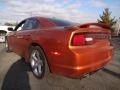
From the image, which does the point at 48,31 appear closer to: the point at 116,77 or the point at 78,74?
the point at 78,74

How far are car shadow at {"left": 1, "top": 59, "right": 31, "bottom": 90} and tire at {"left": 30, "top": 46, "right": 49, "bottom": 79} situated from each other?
1.03ft

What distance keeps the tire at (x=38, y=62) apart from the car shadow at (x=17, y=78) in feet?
1.03

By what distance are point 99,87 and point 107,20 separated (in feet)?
129

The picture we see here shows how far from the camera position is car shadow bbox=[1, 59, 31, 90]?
410 cm

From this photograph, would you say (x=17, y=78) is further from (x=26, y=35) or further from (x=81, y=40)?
(x=81, y=40)

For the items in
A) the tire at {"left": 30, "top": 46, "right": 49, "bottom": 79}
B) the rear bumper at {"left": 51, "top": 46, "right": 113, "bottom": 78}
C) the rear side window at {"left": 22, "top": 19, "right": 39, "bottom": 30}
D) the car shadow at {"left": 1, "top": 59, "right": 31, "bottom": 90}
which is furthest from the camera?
the rear side window at {"left": 22, "top": 19, "right": 39, "bottom": 30}

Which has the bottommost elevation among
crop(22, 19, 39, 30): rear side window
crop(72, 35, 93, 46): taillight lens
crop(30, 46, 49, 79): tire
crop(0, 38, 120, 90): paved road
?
crop(0, 38, 120, 90): paved road

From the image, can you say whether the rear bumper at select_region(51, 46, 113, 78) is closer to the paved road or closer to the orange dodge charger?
the orange dodge charger

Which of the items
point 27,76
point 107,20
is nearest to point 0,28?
point 27,76

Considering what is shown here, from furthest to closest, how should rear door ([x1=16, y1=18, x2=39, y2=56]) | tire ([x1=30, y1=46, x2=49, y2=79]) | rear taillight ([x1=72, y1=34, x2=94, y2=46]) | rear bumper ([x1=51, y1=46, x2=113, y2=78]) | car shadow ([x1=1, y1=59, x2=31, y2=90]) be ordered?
rear door ([x1=16, y1=18, x2=39, y2=56]) < tire ([x1=30, y1=46, x2=49, y2=79]) < car shadow ([x1=1, y1=59, x2=31, y2=90]) < rear taillight ([x1=72, y1=34, x2=94, y2=46]) < rear bumper ([x1=51, y1=46, x2=113, y2=78])

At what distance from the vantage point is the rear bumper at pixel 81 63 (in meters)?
3.58

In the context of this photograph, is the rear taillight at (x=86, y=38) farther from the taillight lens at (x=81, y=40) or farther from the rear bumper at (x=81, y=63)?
the rear bumper at (x=81, y=63)

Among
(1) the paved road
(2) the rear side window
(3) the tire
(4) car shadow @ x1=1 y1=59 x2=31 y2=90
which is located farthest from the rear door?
(1) the paved road

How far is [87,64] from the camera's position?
3.72m
